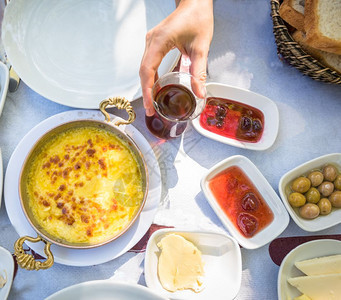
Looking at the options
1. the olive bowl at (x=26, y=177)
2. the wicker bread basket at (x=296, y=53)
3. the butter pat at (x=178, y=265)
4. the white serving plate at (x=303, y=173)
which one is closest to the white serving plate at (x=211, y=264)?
the butter pat at (x=178, y=265)

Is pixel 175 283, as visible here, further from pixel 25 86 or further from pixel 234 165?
pixel 25 86

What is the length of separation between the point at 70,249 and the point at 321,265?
40.5 inches

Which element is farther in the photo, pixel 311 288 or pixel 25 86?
pixel 25 86

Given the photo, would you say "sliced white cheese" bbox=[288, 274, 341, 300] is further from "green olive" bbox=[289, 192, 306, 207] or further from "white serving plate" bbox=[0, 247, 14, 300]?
→ "white serving plate" bbox=[0, 247, 14, 300]

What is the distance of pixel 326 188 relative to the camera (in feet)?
5.21

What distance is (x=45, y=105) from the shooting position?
1644 millimetres

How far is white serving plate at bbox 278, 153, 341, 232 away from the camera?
5.13 feet

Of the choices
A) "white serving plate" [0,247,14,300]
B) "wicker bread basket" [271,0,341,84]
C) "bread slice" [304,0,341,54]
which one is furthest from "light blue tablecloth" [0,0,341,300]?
"bread slice" [304,0,341,54]

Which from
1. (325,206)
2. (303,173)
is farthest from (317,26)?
(325,206)

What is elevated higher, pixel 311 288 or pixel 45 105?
pixel 45 105

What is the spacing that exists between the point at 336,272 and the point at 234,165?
0.61 meters

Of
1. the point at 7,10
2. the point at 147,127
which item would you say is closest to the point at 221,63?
the point at 147,127

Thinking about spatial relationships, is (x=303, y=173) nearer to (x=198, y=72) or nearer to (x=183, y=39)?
(x=198, y=72)

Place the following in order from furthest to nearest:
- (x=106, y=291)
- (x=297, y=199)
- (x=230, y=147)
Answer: (x=230, y=147)
(x=297, y=199)
(x=106, y=291)
